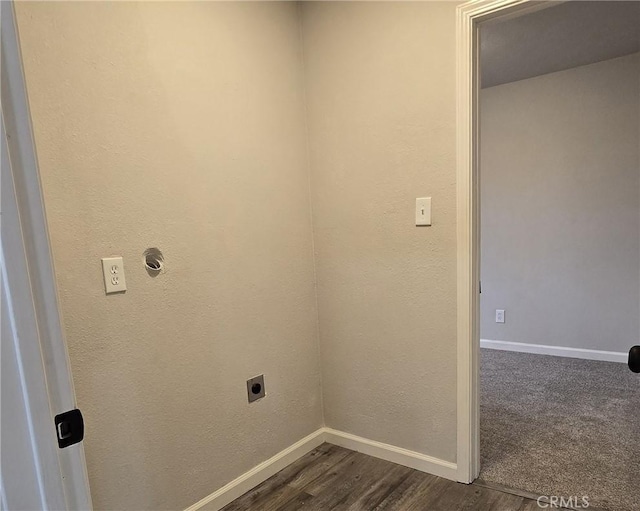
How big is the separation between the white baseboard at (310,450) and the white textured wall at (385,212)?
48 mm

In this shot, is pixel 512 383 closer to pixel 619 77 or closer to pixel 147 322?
pixel 619 77

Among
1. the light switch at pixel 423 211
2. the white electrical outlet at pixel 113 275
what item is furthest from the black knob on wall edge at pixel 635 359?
the white electrical outlet at pixel 113 275

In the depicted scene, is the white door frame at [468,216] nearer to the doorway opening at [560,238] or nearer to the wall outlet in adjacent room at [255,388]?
the doorway opening at [560,238]

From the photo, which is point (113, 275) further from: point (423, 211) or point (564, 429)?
point (564, 429)

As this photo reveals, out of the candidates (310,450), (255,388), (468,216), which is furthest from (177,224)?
(310,450)

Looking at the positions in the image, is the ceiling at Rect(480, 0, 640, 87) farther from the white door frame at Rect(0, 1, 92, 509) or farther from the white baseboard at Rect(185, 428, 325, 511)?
the white baseboard at Rect(185, 428, 325, 511)

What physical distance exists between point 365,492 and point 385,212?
132 centimetres

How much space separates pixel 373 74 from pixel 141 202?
122 centimetres

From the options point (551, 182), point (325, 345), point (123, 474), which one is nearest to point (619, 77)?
point (551, 182)

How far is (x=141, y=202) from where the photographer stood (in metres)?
1.55

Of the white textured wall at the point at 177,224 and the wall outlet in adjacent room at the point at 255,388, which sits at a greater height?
the white textured wall at the point at 177,224

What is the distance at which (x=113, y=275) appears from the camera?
146cm

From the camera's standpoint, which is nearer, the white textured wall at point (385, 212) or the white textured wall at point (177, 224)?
the white textured wall at point (177, 224)

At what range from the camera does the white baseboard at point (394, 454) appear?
77.0 inches
